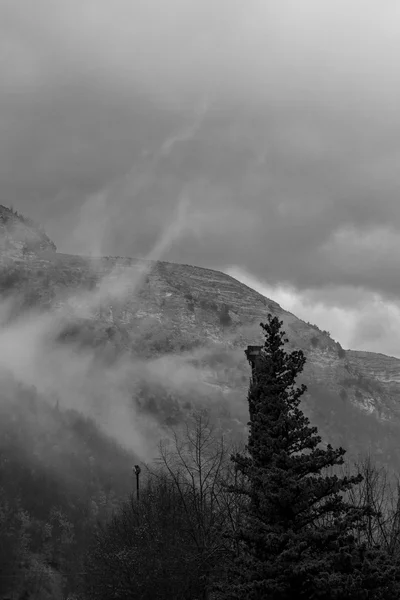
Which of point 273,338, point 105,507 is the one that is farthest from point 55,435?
point 273,338

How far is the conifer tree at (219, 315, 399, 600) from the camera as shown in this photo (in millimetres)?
18219

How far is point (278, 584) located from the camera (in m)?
18.2

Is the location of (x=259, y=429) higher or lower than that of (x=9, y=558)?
higher

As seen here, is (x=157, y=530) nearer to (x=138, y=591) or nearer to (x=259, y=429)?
(x=138, y=591)

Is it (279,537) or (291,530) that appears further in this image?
(291,530)

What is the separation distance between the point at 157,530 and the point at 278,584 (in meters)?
14.7

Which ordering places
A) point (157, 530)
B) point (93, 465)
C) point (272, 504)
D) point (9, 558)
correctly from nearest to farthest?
point (272, 504) → point (157, 530) → point (9, 558) → point (93, 465)

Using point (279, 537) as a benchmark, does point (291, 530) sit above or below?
above

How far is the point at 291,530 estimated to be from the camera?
61.7 feet

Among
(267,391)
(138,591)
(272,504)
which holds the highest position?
(267,391)

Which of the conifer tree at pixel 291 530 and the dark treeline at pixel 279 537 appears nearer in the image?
the conifer tree at pixel 291 530

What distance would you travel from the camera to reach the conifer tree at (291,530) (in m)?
18.2

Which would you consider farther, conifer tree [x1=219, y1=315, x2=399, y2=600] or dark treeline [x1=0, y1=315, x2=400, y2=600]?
dark treeline [x1=0, y1=315, x2=400, y2=600]

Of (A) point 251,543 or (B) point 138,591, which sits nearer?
(A) point 251,543
